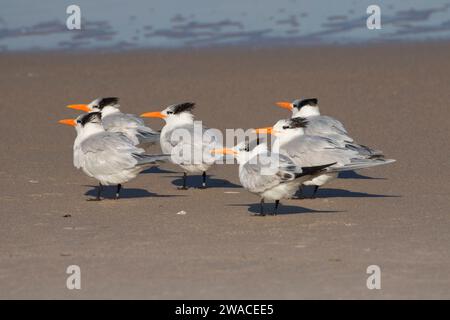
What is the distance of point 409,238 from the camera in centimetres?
588

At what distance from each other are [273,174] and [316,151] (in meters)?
0.94

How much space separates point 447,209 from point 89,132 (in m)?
2.86

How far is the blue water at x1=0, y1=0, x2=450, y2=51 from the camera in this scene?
599 inches

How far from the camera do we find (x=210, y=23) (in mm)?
16406

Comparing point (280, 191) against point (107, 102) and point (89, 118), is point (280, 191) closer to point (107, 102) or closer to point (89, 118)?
point (89, 118)

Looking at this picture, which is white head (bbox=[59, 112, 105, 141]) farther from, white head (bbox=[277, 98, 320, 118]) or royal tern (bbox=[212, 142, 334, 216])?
white head (bbox=[277, 98, 320, 118])

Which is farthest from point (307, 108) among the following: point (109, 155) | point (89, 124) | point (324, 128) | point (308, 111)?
point (109, 155)

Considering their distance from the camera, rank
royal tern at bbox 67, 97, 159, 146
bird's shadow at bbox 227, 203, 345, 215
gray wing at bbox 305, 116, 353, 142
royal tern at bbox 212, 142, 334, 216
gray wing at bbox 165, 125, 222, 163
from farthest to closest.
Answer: royal tern at bbox 67, 97, 159, 146, gray wing at bbox 305, 116, 353, 142, gray wing at bbox 165, 125, 222, 163, bird's shadow at bbox 227, 203, 345, 215, royal tern at bbox 212, 142, 334, 216

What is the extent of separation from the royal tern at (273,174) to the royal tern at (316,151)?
436 millimetres

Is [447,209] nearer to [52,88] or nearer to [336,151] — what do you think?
[336,151]

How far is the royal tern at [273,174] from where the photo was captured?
6.61 metres

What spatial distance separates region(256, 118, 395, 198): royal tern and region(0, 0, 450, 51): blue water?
7.26 meters

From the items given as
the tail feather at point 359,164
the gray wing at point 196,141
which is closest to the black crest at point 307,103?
the gray wing at point 196,141

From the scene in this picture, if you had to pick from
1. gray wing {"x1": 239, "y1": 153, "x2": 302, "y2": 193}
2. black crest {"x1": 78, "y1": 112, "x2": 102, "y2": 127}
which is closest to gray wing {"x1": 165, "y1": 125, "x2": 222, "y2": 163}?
black crest {"x1": 78, "y1": 112, "x2": 102, "y2": 127}
